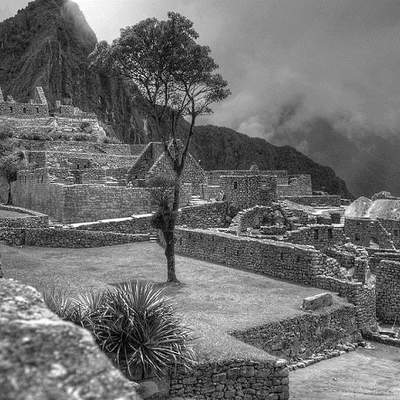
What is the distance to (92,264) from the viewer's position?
18141 mm

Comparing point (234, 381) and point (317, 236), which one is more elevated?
point (317, 236)

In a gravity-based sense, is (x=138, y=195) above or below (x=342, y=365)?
above

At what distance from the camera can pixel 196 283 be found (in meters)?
15.9

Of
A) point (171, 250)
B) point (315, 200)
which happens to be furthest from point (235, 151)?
point (171, 250)

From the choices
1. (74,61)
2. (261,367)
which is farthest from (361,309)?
(74,61)

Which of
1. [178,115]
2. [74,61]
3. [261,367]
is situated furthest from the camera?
[74,61]

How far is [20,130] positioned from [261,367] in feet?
143

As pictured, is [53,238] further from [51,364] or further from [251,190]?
[51,364]

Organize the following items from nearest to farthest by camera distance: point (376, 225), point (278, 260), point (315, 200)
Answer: point (278, 260)
point (376, 225)
point (315, 200)

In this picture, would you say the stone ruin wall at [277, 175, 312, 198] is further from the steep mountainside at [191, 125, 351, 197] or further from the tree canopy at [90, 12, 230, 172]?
the steep mountainside at [191, 125, 351, 197]

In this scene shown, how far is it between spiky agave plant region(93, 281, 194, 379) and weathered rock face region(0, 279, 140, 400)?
4.94m

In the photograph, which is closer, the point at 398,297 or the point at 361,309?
the point at 361,309

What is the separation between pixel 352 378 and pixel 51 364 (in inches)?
382

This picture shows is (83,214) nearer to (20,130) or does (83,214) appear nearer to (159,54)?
(159,54)
